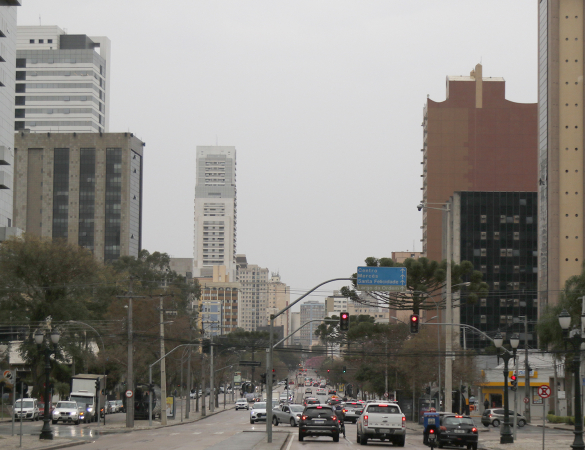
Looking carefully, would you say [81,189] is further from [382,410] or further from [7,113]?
[382,410]

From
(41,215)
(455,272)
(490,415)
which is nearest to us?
(490,415)

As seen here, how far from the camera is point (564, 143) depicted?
120 metres

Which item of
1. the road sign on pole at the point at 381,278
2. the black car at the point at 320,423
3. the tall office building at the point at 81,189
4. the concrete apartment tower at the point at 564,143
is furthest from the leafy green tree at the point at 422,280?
the tall office building at the point at 81,189

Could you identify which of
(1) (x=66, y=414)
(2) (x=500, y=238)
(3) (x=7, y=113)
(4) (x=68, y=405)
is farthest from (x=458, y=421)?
(2) (x=500, y=238)

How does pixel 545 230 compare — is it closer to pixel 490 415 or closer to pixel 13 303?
pixel 490 415

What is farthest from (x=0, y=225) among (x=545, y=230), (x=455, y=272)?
(x=545, y=230)

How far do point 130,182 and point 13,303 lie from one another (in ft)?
332

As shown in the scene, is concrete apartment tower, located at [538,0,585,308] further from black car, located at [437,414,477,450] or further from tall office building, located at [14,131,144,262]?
black car, located at [437,414,477,450]

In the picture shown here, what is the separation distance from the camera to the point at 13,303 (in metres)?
70.4

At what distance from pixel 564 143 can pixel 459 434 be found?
309 ft

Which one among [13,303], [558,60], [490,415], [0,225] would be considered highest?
[558,60]

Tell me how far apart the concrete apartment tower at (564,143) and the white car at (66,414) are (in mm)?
78372

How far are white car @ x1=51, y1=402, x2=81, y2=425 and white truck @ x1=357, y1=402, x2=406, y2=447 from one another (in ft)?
107

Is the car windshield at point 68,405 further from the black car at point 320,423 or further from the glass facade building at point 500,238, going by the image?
the glass facade building at point 500,238
